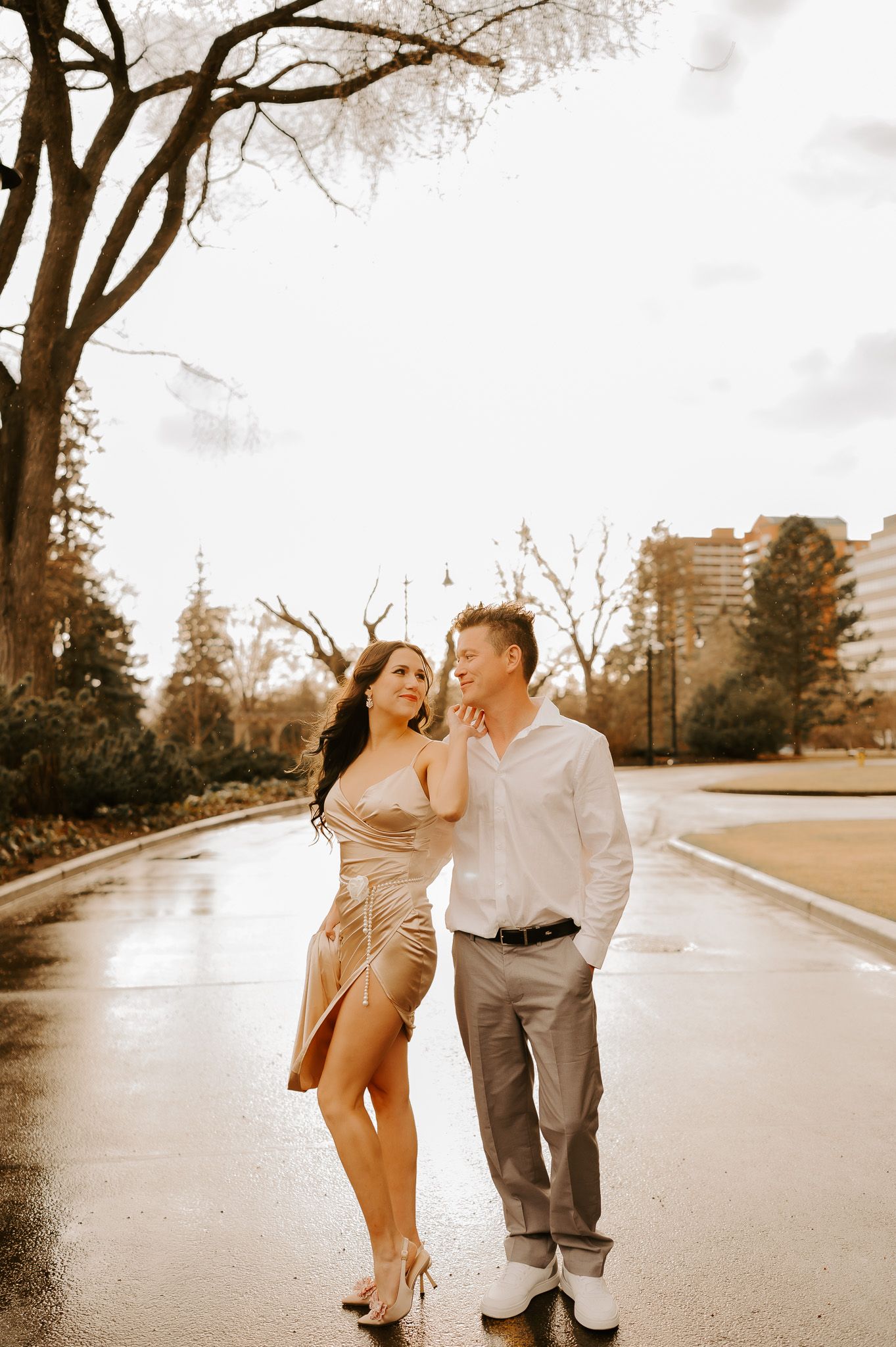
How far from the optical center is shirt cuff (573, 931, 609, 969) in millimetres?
3406

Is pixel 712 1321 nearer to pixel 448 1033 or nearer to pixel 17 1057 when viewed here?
pixel 448 1033

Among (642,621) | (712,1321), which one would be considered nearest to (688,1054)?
(712,1321)

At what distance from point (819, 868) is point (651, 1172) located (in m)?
9.58

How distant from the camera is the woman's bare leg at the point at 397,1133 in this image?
363 centimetres

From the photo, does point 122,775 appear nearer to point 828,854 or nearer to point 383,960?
point 828,854

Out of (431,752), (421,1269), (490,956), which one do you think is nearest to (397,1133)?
(421,1269)

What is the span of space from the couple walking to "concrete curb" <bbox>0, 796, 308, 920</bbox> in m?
8.71

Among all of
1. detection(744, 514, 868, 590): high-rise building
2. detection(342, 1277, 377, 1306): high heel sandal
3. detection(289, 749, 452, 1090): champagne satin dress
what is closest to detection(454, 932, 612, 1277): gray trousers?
detection(289, 749, 452, 1090): champagne satin dress

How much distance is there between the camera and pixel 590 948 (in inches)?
134

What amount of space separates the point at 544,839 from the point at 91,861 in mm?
13086

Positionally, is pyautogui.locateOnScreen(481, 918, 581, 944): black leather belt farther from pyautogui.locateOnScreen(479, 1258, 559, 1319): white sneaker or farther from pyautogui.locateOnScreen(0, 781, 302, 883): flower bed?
pyautogui.locateOnScreen(0, 781, 302, 883): flower bed

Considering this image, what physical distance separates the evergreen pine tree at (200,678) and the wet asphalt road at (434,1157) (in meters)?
38.9

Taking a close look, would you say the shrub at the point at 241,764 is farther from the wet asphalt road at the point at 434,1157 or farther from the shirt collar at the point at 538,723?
the shirt collar at the point at 538,723

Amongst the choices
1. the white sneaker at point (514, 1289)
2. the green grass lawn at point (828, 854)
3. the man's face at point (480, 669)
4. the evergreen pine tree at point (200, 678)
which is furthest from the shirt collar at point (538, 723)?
the evergreen pine tree at point (200, 678)
